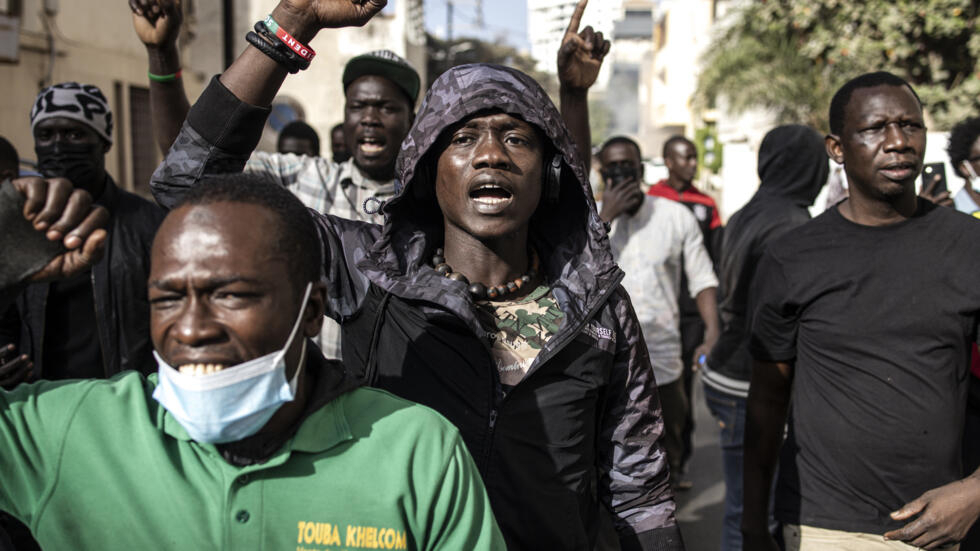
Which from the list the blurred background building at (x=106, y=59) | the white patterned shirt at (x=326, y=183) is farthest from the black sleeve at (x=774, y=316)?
the blurred background building at (x=106, y=59)

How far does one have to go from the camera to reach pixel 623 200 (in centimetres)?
523

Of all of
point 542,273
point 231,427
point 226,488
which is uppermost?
point 542,273

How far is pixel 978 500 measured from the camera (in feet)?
8.54

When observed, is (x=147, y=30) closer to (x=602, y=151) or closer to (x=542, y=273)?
(x=542, y=273)

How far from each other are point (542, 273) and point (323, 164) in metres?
1.76

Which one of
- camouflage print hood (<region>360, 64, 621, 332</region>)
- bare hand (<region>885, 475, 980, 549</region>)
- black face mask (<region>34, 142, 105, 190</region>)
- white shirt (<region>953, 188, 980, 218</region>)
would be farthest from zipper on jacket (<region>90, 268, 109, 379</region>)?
white shirt (<region>953, 188, 980, 218</region>)

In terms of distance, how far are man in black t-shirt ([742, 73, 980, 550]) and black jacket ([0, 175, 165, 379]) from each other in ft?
7.47

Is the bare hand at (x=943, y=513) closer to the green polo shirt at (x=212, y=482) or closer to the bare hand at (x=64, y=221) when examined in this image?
the green polo shirt at (x=212, y=482)

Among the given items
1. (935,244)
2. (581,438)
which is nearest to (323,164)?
(581,438)

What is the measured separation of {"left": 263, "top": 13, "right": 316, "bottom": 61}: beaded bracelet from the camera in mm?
1966

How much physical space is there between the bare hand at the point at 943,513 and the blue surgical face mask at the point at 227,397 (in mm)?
1957

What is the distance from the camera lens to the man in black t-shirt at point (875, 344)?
276cm

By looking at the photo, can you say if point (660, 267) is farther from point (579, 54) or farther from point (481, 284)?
point (481, 284)

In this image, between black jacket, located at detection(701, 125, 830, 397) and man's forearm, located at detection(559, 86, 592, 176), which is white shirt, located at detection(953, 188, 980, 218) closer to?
black jacket, located at detection(701, 125, 830, 397)
